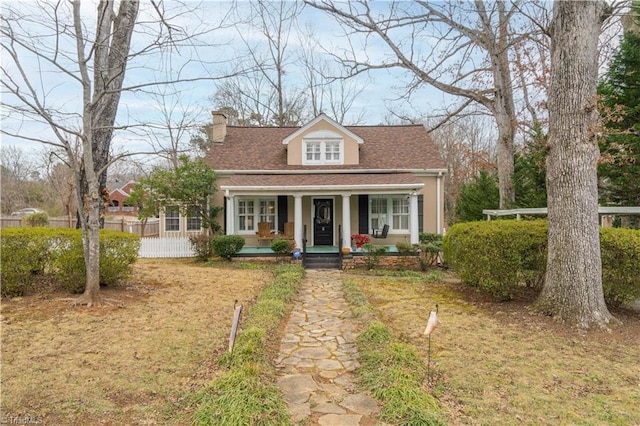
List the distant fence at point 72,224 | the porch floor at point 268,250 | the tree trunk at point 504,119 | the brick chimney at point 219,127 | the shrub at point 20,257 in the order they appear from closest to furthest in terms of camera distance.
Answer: the shrub at point 20,257 → the porch floor at point 268,250 → the tree trunk at point 504,119 → the brick chimney at point 219,127 → the distant fence at point 72,224

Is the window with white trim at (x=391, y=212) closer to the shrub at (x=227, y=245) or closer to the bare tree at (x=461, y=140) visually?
the shrub at (x=227, y=245)

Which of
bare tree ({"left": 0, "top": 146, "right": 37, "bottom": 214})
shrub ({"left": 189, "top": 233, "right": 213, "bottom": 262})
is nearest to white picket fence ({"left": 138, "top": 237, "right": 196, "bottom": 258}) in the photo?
shrub ({"left": 189, "top": 233, "right": 213, "bottom": 262})

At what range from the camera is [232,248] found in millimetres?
12914

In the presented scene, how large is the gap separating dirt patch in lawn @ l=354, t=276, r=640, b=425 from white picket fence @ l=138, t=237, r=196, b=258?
33.8 feet

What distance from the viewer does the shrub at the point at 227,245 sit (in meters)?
12.8

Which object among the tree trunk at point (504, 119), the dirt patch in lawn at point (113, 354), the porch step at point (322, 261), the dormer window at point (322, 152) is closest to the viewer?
the dirt patch in lawn at point (113, 354)

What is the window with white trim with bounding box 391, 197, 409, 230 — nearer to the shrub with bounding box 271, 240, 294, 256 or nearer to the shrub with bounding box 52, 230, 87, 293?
the shrub with bounding box 271, 240, 294, 256

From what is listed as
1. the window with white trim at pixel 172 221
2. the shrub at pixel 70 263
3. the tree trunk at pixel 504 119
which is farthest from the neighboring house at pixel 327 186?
the shrub at pixel 70 263

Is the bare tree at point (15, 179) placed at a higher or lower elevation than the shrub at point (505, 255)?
higher

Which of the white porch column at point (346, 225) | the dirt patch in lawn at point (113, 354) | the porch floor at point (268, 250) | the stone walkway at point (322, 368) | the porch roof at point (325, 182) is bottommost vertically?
the stone walkway at point (322, 368)

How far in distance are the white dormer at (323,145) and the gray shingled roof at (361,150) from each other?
0.34m

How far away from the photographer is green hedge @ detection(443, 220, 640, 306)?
607 cm

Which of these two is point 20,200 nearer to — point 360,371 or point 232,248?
point 232,248

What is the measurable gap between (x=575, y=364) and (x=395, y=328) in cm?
236
